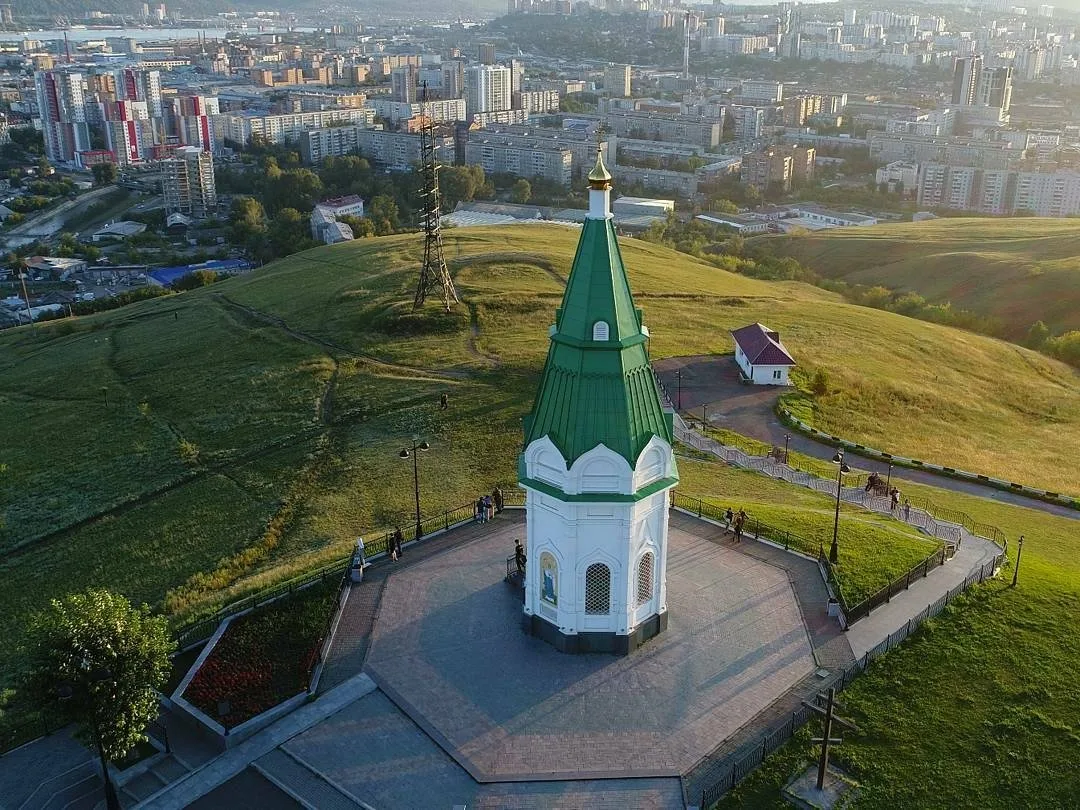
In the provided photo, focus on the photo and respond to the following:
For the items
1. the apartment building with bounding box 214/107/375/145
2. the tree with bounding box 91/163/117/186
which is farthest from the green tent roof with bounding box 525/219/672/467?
the apartment building with bounding box 214/107/375/145

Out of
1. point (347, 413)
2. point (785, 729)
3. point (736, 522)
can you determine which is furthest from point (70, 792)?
point (347, 413)

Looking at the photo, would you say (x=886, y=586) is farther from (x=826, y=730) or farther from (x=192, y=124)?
(x=192, y=124)

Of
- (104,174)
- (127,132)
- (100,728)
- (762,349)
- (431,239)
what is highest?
(431,239)

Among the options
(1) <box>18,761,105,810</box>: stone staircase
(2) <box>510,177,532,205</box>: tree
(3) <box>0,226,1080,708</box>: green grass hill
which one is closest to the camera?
(1) <box>18,761,105,810</box>: stone staircase

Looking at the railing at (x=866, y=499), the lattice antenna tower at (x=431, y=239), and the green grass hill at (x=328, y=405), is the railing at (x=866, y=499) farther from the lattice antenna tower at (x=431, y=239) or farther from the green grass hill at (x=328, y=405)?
the lattice antenna tower at (x=431, y=239)

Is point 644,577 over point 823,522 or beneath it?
over

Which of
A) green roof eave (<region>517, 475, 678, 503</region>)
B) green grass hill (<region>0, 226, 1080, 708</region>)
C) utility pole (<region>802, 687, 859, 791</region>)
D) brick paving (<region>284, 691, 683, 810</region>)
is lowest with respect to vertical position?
green grass hill (<region>0, 226, 1080, 708</region>)

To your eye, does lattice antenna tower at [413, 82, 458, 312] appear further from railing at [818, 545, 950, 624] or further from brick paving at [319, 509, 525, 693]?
railing at [818, 545, 950, 624]
